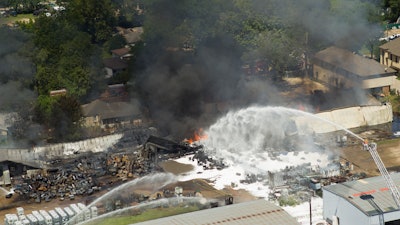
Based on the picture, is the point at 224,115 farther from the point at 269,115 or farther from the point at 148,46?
the point at 148,46

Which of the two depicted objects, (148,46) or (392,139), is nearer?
(392,139)

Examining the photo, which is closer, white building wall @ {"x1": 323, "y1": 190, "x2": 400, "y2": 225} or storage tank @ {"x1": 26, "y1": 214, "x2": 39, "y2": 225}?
white building wall @ {"x1": 323, "y1": 190, "x2": 400, "y2": 225}

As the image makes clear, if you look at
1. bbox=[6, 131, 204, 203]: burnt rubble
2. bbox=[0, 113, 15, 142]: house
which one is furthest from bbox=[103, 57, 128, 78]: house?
bbox=[6, 131, 204, 203]: burnt rubble

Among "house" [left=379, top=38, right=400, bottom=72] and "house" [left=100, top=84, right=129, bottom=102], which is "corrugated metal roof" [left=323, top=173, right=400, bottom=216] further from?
"house" [left=379, top=38, right=400, bottom=72]

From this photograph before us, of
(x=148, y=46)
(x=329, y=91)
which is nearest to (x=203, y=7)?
(x=148, y=46)

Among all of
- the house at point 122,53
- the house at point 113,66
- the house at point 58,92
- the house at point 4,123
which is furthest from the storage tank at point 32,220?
the house at point 122,53

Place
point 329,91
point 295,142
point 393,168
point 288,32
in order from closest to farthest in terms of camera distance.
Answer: point 393,168 → point 295,142 → point 329,91 → point 288,32
